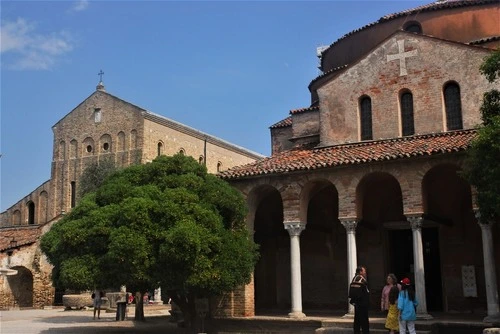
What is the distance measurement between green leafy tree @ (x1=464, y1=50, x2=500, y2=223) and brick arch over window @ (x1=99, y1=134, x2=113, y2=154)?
3109 cm

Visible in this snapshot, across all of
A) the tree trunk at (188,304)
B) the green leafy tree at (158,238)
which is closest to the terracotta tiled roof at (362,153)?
the green leafy tree at (158,238)

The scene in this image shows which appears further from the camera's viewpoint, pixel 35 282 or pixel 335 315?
pixel 35 282

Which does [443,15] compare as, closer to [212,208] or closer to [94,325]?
[212,208]

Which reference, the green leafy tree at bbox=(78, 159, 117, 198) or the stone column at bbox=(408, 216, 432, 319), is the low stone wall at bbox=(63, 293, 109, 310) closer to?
the green leafy tree at bbox=(78, 159, 117, 198)

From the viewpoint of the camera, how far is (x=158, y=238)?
13.4 meters

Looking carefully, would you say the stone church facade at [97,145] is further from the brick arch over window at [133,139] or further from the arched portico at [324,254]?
the arched portico at [324,254]

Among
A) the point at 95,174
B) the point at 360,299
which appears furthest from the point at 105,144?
the point at 360,299

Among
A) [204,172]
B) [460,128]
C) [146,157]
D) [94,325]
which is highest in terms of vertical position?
[146,157]

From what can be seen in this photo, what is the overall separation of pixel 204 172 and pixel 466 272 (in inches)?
317

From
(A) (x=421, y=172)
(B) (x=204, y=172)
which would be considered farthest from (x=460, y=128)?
(B) (x=204, y=172)

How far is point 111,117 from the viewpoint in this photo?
4031 cm

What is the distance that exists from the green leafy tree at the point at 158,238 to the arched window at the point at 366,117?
5226mm

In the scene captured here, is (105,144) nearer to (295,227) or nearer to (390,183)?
(390,183)

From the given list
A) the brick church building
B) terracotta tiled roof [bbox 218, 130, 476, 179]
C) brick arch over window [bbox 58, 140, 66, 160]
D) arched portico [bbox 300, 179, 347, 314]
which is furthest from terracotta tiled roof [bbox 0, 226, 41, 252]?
terracotta tiled roof [bbox 218, 130, 476, 179]
